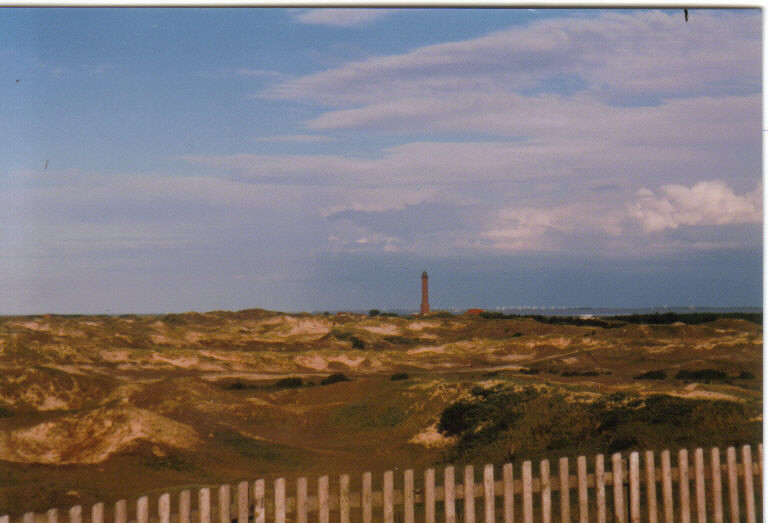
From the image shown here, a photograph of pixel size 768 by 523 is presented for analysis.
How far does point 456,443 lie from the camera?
1128cm

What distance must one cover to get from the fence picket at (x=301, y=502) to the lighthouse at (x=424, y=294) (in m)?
6.92

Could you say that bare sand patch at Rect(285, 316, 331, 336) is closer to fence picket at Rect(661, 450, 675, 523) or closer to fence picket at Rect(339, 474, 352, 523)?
fence picket at Rect(339, 474, 352, 523)

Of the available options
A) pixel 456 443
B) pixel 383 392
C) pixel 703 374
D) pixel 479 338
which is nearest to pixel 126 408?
pixel 383 392

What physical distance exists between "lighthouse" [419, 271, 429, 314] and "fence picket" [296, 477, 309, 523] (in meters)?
6.92

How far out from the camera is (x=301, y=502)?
5.26 m

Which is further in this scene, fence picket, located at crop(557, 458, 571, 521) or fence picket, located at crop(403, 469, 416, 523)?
fence picket, located at crop(557, 458, 571, 521)

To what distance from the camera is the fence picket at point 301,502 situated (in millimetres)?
5207

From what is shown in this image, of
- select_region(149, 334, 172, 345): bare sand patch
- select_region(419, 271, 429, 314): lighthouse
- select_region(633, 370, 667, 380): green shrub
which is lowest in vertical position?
select_region(633, 370, 667, 380): green shrub

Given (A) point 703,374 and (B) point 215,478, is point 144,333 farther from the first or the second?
(A) point 703,374

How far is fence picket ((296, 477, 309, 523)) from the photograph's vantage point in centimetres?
521

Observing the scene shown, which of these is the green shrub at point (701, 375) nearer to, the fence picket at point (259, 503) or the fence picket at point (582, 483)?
the fence picket at point (582, 483)

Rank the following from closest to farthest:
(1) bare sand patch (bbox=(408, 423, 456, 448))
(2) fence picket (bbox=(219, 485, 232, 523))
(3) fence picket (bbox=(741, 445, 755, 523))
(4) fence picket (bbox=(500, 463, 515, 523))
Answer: (2) fence picket (bbox=(219, 485, 232, 523)), (4) fence picket (bbox=(500, 463, 515, 523)), (3) fence picket (bbox=(741, 445, 755, 523)), (1) bare sand patch (bbox=(408, 423, 456, 448))

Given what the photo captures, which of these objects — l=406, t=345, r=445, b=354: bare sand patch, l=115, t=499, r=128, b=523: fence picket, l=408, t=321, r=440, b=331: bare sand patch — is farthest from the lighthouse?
l=115, t=499, r=128, b=523: fence picket


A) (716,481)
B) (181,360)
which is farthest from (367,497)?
(181,360)
